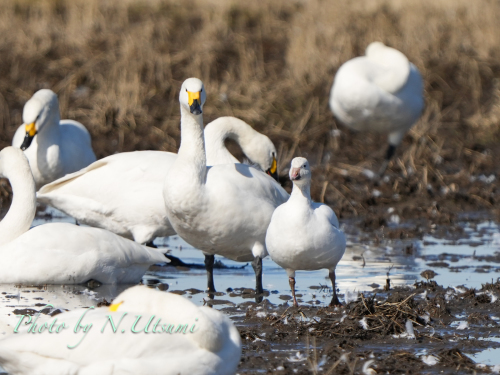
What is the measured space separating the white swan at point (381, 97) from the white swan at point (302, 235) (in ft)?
18.8

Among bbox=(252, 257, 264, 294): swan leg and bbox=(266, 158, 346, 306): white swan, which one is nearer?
bbox=(266, 158, 346, 306): white swan

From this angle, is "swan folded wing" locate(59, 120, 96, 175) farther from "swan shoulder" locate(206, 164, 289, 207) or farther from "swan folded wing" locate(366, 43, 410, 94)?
"swan folded wing" locate(366, 43, 410, 94)

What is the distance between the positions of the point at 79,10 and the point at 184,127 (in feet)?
45.2

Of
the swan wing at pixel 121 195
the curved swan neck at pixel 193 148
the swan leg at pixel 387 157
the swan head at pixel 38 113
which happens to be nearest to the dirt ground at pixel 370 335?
the curved swan neck at pixel 193 148

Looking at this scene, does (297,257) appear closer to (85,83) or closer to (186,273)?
(186,273)

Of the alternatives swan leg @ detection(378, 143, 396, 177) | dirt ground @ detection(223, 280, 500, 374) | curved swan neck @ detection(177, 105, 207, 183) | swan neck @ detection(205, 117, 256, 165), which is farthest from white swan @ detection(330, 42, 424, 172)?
dirt ground @ detection(223, 280, 500, 374)

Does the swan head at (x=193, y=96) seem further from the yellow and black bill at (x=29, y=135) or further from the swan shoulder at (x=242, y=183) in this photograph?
the yellow and black bill at (x=29, y=135)

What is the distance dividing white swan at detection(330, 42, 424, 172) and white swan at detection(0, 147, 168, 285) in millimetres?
5608

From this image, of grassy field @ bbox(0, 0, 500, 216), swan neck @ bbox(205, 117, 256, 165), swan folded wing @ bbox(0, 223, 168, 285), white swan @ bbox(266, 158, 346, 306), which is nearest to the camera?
white swan @ bbox(266, 158, 346, 306)

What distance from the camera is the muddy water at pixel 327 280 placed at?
5383 mm

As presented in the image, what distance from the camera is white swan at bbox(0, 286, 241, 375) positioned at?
407 centimetres

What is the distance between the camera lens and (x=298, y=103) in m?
14.2

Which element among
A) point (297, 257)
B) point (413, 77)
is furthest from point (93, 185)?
point (413, 77)

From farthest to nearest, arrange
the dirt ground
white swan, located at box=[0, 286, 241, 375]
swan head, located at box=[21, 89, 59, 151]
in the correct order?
swan head, located at box=[21, 89, 59, 151] → the dirt ground → white swan, located at box=[0, 286, 241, 375]
